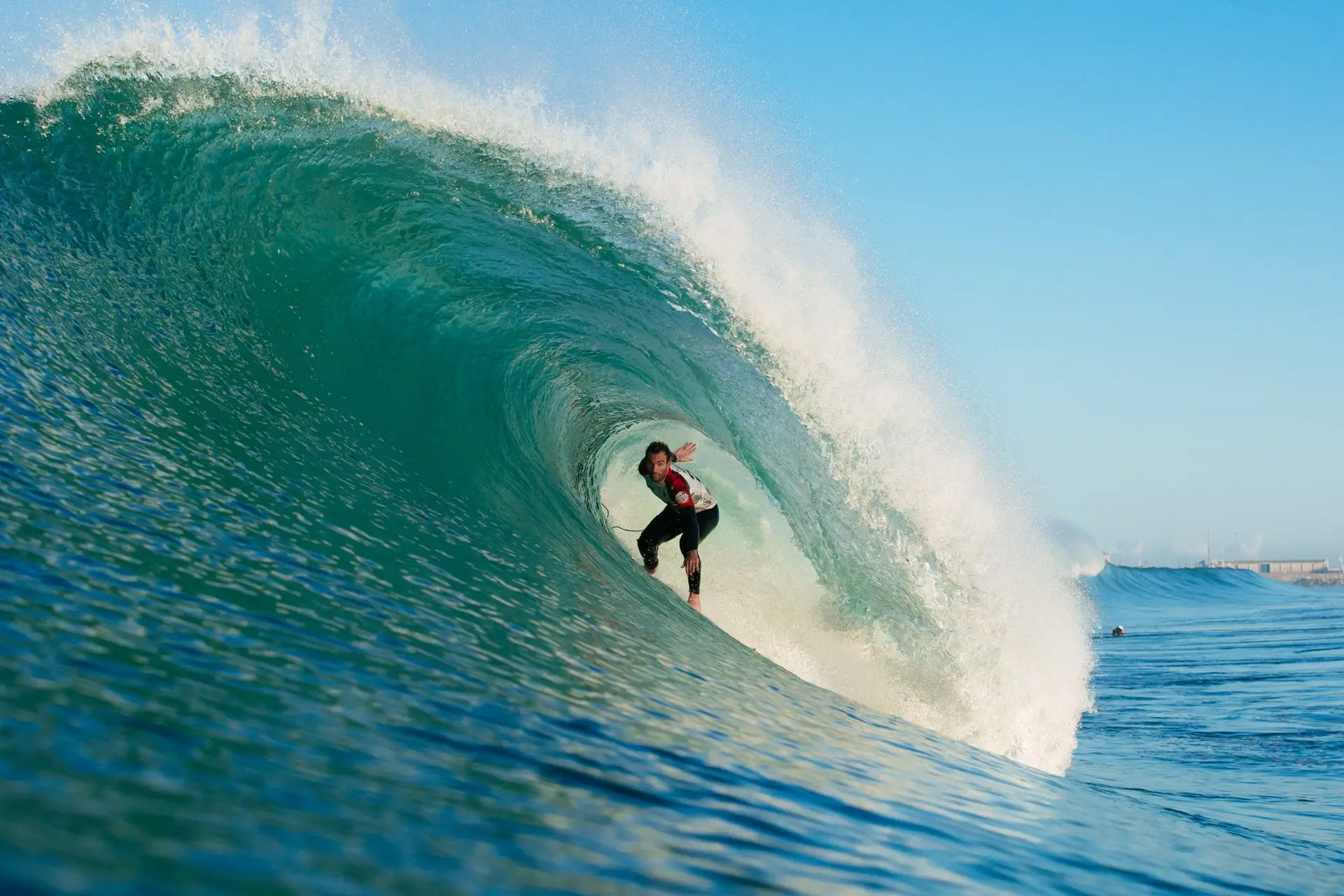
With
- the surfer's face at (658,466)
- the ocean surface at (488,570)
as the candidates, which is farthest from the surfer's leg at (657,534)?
the ocean surface at (488,570)

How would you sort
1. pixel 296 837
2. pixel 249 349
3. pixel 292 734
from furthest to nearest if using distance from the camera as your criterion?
pixel 249 349 < pixel 292 734 < pixel 296 837

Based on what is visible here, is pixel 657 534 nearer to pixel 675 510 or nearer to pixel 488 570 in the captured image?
pixel 675 510

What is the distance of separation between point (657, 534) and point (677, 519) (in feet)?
0.65

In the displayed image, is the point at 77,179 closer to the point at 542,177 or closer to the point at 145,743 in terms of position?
the point at 542,177

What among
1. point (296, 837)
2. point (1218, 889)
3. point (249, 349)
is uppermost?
point (249, 349)

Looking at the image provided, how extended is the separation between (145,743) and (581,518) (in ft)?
16.5

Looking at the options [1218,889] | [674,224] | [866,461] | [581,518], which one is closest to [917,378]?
[866,461]

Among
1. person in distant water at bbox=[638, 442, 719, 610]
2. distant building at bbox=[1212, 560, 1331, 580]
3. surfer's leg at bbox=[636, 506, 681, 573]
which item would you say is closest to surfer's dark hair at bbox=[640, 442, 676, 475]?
person in distant water at bbox=[638, 442, 719, 610]

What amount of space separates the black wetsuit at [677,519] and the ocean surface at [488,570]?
0.70 metres

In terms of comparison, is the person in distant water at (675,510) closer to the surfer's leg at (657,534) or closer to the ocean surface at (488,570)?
the surfer's leg at (657,534)

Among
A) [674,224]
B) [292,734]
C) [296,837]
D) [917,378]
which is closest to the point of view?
[296,837]

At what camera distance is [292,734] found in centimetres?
202

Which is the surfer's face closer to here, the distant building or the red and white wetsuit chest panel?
the red and white wetsuit chest panel

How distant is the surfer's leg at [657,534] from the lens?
7238 mm
